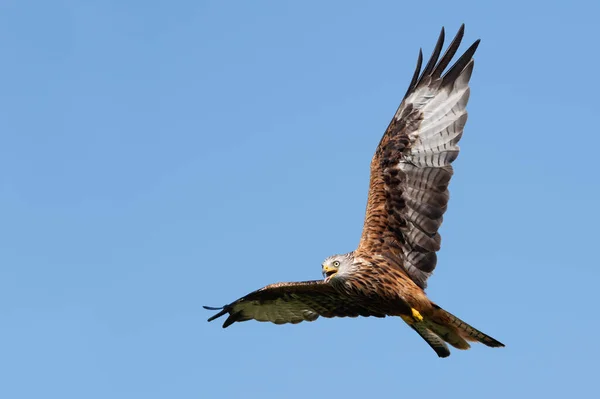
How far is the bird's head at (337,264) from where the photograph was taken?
14.2 metres

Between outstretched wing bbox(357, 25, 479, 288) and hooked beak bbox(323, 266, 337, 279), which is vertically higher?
outstretched wing bbox(357, 25, 479, 288)

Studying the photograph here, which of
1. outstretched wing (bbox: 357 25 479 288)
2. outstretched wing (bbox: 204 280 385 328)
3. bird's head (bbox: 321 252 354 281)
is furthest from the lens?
outstretched wing (bbox: 204 280 385 328)

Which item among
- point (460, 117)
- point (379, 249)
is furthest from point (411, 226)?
point (460, 117)

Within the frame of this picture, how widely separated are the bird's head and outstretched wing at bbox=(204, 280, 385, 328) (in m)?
1.16

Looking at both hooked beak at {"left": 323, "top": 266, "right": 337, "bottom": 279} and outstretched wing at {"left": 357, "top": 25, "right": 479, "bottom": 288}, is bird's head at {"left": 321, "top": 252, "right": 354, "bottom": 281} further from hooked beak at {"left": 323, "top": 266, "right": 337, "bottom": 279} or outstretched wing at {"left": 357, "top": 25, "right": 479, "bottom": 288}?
outstretched wing at {"left": 357, "top": 25, "right": 479, "bottom": 288}

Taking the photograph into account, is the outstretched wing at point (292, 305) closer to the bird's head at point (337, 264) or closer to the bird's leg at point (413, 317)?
the bird's leg at point (413, 317)

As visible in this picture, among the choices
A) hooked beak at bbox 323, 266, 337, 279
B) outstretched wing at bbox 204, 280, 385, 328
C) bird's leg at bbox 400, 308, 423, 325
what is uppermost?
outstretched wing at bbox 204, 280, 385, 328

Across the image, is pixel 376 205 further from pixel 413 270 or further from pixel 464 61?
pixel 464 61

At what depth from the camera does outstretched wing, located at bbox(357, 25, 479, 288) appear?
14594 mm

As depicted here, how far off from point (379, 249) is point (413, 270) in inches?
22.1

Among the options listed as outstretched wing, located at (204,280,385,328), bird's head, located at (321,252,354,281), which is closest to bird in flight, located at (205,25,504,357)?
bird's head, located at (321,252,354,281)

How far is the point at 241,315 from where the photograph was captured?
55.2 feet

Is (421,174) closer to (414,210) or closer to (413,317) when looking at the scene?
(414,210)

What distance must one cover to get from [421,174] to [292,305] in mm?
3293
